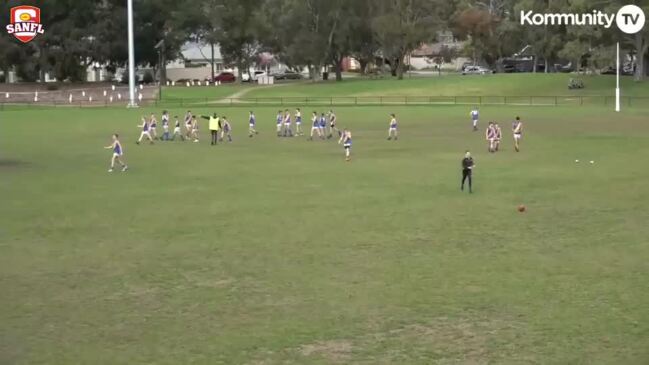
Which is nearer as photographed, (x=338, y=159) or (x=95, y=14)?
(x=338, y=159)

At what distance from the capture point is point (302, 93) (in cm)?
9500

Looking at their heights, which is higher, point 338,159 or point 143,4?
point 143,4

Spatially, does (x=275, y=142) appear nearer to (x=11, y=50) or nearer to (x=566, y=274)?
(x=566, y=274)

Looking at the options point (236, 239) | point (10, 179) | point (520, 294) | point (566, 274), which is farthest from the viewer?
point (10, 179)

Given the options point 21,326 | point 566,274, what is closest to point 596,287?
point 566,274

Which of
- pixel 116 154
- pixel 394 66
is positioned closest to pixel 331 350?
pixel 116 154

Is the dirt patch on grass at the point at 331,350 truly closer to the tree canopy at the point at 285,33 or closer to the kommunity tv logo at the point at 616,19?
the kommunity tv logo at the point at 616,19

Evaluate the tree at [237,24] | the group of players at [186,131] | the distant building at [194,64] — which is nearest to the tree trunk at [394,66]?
the tree at [237,24]

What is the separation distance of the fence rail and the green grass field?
43.9 metres

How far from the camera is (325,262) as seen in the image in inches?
677

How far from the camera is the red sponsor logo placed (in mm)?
94375

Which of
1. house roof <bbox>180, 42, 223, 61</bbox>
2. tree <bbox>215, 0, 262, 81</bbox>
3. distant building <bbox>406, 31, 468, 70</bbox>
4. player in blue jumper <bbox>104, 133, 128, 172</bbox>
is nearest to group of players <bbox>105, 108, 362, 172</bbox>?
player in blue jumper <bbox>104, 133, 128, 172</bbox>

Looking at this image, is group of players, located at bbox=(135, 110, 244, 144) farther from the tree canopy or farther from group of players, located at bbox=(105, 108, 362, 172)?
the tree canopy

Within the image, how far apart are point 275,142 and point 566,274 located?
2970 centimetres
